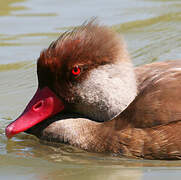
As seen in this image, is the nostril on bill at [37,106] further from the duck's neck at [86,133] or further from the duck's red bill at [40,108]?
the duck's neck at [86,133]

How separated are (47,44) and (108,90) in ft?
12.4

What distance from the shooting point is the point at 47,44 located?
32.5 ft

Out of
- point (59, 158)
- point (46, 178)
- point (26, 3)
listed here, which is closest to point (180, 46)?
point (26, 3)

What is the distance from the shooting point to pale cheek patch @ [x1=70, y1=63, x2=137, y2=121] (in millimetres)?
6293

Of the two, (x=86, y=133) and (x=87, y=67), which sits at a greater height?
(x=87, y=67)

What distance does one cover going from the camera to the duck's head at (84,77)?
6.20m

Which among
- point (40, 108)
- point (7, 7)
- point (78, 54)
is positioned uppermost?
point (7, 7)

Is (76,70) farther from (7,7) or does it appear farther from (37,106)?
(7,7)

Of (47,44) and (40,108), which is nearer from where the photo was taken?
(40,108)

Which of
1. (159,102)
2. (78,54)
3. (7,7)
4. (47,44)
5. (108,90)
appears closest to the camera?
(159,102)

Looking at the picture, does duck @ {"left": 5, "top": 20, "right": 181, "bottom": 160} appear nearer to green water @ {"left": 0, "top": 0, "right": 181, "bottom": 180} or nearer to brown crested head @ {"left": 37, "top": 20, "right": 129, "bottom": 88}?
brown crested head @ {"left": 37, "top": 20, "right": 129, "bottom": 88}

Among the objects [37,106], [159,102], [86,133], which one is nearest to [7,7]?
[37,106]

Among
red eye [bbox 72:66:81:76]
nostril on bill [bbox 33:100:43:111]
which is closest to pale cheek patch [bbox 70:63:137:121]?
red eye [bbox 72:66:81:76]

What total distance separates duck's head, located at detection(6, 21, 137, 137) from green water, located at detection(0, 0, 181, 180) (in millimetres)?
444
